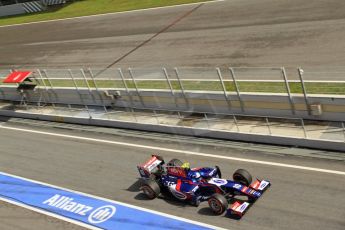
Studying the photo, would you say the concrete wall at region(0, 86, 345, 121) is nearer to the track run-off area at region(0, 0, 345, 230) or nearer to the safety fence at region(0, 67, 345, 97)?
the safety fence at region(0, 67, 345, 97)

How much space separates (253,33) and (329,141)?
529 inches

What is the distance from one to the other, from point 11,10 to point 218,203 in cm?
5609

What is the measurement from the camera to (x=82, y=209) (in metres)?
16.3

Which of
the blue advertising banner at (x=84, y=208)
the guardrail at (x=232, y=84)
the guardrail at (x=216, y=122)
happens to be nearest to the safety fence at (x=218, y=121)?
the guardrail at (x=216, y=122)

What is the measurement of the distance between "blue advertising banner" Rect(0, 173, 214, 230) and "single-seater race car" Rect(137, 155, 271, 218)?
806 mm

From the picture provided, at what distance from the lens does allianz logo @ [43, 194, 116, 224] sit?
15.6 meters

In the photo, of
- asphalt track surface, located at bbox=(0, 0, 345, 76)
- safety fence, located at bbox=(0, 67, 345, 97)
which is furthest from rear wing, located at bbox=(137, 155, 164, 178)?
asphalt track surface, located at bbox=(0, 0, 345, 76)

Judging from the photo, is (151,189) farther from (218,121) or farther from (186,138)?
(218,121)

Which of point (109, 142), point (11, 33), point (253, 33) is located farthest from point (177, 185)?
point (11, 33)

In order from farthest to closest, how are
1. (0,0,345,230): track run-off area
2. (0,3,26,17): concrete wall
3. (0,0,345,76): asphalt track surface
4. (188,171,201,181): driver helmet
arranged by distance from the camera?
(0,3,26,17): concrete wall, (0,0,345,76): asphalt track surface, (188,171,201,181): driver helmet, (0,0,345,230): track run-off area

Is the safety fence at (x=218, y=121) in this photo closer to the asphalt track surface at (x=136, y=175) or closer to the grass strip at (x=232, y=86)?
the asphalt track surface at (x=136, y=175)

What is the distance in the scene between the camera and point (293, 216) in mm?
13312

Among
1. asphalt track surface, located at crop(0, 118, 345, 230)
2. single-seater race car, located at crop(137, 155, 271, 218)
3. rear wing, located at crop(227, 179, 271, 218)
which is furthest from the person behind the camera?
single-seater race car, located at crop(137, 155, 271, 218)

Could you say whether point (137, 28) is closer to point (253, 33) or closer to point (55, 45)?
point (55, 45)
